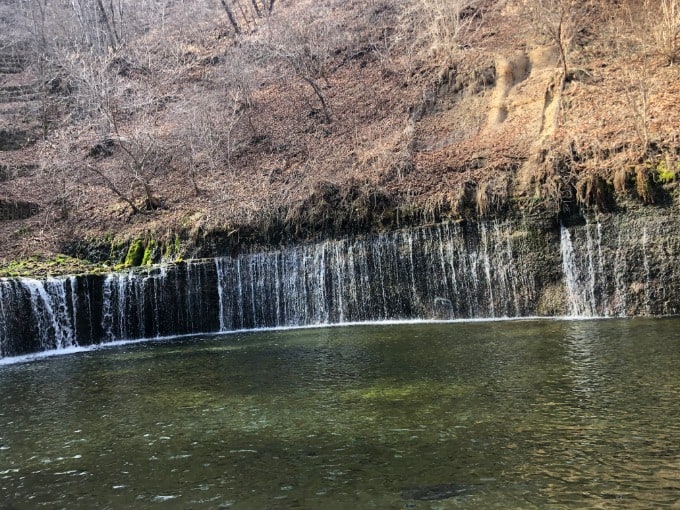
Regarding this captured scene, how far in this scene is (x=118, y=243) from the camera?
73.0 ft

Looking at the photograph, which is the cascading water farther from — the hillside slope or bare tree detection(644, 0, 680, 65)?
bare tree detection(644, 0, 680, 65)

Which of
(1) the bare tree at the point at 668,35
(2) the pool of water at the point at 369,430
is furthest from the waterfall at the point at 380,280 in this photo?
(1) the bare tree at the point at 668,35

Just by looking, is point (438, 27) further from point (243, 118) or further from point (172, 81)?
point (172, 81)

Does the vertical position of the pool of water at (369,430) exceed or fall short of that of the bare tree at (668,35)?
it falls short

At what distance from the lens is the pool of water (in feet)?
15.7

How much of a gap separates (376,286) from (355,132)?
9.04 metres

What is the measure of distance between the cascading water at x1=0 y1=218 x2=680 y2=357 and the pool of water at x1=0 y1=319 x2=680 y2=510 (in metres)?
3.85

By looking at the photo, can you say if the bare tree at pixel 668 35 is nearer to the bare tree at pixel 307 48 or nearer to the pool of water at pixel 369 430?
the pool of water at pixel 369 430

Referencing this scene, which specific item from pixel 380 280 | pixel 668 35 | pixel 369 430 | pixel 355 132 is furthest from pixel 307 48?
pixel 369 430

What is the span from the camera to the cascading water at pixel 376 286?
14.9 meters

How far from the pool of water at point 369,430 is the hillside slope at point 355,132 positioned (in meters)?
7.58

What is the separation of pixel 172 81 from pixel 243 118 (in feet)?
28.0

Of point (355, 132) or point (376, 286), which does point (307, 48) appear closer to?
point (355, 132)

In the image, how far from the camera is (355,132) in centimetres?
2447
